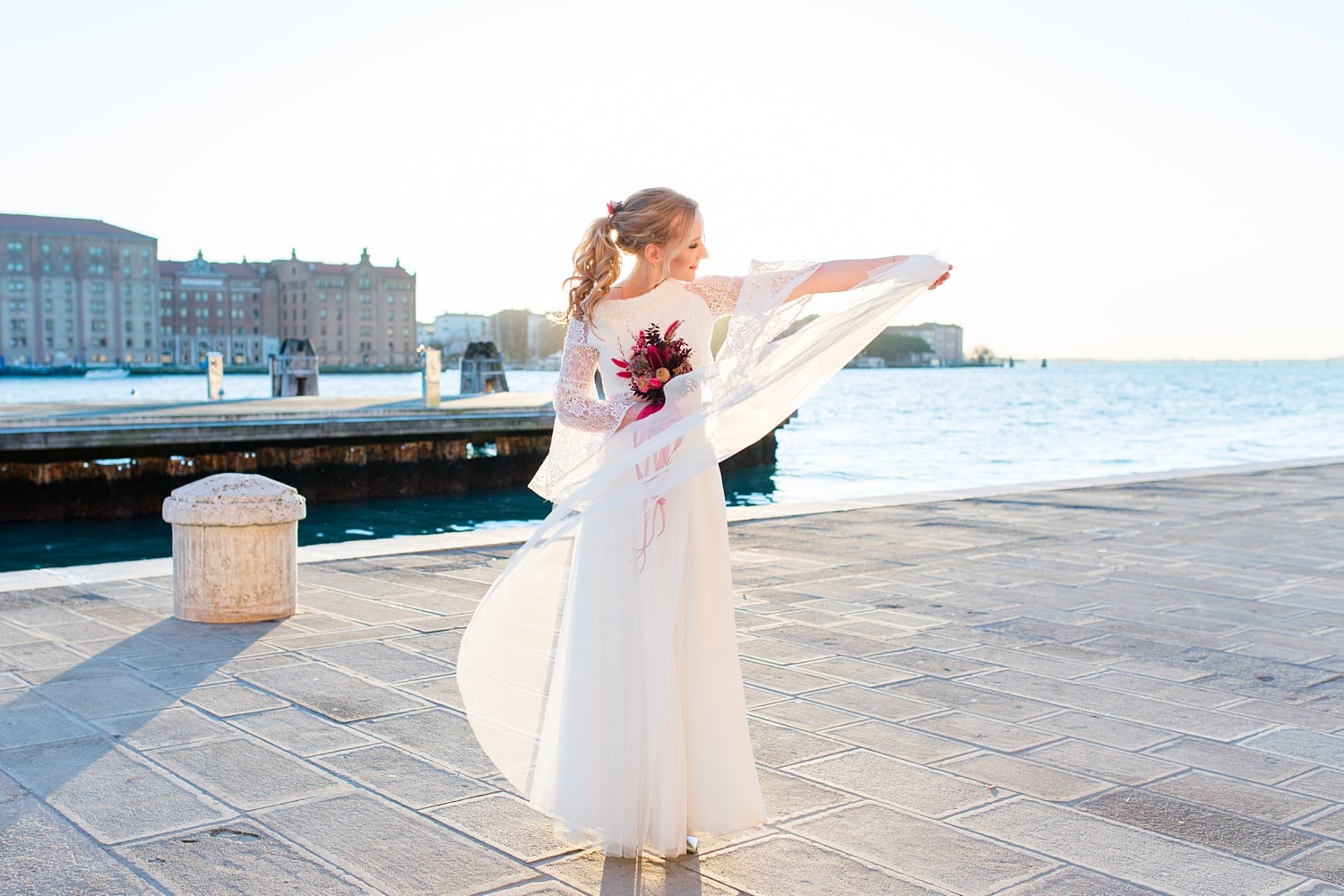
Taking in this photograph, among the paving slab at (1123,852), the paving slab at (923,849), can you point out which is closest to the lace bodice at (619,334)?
the paving slab at (923,849)

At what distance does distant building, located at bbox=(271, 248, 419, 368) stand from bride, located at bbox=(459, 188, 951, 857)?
479ft

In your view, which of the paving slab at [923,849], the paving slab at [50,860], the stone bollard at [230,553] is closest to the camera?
the paving slab at [50,860]

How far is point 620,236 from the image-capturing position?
3.19 meters

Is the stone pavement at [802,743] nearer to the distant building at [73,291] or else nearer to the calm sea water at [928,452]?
the calm sea water at [928,452]

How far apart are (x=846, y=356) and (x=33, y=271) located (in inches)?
5467

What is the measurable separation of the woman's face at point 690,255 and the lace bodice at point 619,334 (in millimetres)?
29

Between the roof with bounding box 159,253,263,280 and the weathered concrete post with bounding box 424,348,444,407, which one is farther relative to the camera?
the roof with bounding box 159,253,263,280

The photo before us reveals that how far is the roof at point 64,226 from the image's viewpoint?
407 feet

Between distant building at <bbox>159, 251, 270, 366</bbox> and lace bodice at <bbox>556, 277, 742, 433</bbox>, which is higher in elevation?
distant building at <bbox>159, 251, 270, 366</bbox>

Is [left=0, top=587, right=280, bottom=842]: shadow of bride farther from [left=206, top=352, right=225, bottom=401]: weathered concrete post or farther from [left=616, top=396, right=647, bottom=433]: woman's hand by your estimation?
[left=206, top=352, right=225, bottom=401]: weathered concrete post

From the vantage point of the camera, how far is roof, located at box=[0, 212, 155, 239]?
12419 centimetres

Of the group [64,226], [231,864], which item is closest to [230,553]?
[231,864]

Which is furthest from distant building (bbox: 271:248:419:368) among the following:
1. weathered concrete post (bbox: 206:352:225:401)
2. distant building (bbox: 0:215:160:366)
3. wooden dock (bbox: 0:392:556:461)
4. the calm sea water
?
wooden dock (bbox: 0:392:556:461)

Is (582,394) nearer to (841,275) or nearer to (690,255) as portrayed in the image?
(690,255)
